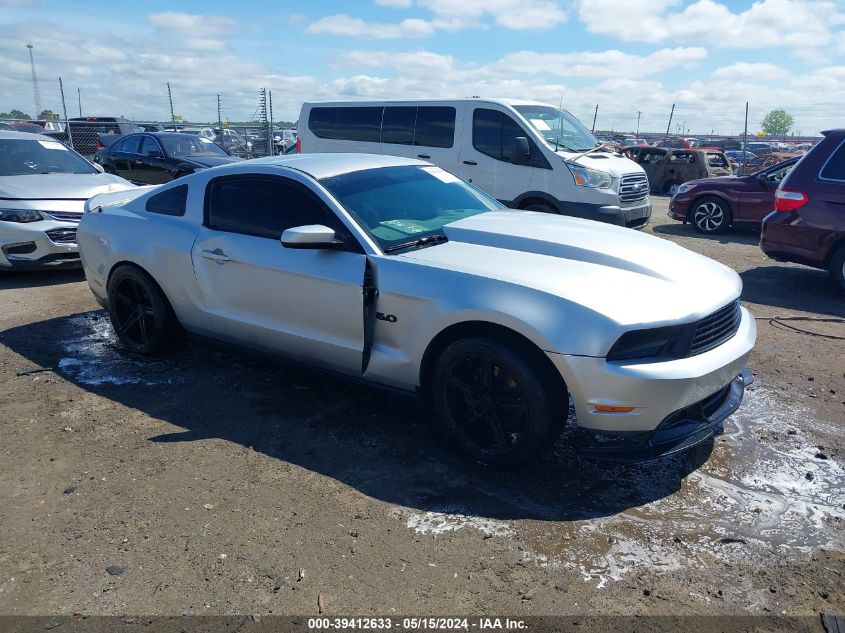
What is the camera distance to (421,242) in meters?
3.95

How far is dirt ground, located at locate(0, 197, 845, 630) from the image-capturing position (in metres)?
2.67

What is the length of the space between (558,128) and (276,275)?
21.0 feet

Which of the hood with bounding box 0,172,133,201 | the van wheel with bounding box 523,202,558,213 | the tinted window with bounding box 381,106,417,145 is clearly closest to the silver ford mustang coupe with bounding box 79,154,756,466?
the hood with bounding box 0,172,133,201

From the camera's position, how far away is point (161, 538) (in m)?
3.02

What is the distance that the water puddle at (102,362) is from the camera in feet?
15.9

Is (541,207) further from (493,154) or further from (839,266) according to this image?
(839,266)

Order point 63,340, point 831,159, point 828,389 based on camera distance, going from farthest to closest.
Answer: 1. point 831,159
2. point 63,340
3. point 828,389

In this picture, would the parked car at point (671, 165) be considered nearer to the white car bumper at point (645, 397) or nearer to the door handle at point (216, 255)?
the door handle at point (216, 255)

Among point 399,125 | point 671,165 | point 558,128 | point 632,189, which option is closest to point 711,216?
point 632,189

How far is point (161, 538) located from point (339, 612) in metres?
1.00

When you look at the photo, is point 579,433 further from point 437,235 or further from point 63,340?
point 63,340

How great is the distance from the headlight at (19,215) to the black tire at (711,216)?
10538mm

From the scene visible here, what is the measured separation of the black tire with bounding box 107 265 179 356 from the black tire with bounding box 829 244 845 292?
692 centimetres

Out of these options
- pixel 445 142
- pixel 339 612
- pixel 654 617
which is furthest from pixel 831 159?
pixel 339 612
